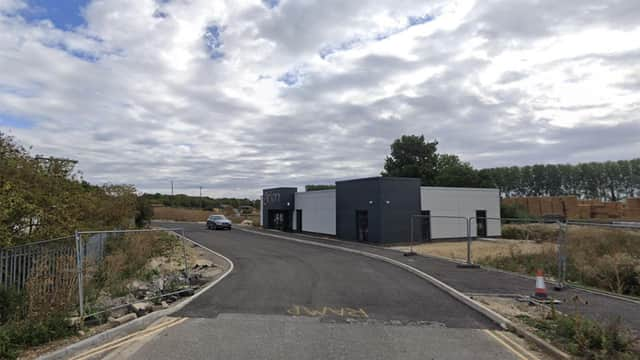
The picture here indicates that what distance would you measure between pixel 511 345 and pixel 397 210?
2533 cm

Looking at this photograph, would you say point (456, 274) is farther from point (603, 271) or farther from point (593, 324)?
point (593, 324)

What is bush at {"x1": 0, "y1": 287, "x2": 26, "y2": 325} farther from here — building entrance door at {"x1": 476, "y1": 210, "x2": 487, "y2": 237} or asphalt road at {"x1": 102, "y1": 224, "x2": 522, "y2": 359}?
building entrance door at {"x1": 476, "y1": 210, "x2": 487, "y2": 237}

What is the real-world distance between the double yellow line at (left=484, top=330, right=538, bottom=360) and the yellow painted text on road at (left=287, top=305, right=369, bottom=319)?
2549 mm

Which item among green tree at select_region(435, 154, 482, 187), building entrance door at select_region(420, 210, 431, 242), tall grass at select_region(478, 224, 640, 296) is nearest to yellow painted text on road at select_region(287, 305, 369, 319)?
tall grass at select_region(478, 224, 640, 296)

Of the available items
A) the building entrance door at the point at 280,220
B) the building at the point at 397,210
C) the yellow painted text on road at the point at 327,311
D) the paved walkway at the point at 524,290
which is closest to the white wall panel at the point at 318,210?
the building at the point at 397,210

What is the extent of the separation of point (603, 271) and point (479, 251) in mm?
11583

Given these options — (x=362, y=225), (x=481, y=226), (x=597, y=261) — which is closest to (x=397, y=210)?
(x=362, y=225)

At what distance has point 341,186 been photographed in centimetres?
3697

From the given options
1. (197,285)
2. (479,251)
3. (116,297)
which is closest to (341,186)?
(479,251)

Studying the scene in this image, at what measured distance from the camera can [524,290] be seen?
12742 mm

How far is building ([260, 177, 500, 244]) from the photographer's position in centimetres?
3234

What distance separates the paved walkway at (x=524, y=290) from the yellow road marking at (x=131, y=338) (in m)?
7.83

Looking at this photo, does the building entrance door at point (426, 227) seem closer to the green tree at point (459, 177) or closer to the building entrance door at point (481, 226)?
the building entrance door at point (481, 226)

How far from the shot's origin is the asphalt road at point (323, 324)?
692cm
